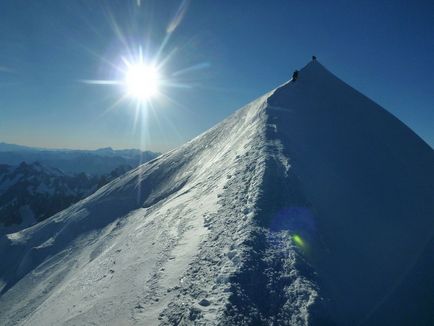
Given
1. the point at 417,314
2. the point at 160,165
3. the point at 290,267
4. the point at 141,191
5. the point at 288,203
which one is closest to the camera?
the point at 290,267

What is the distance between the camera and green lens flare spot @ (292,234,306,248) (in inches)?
463

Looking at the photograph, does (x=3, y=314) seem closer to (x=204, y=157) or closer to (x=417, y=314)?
(x=204, y=157)

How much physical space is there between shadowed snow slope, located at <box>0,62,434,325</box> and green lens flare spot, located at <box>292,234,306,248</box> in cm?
7

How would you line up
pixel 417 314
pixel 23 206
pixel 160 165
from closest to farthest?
pixel 417 314 → pixel 160 165 → pixel 23 206

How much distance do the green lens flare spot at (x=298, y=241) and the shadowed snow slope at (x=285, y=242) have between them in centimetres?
7

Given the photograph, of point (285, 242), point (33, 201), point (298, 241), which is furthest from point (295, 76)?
point (33, 201)

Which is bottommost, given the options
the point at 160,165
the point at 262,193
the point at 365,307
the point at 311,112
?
the point at 365,307

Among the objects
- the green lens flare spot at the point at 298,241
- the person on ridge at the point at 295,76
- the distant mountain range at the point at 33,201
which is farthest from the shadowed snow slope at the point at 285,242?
the distant mountain range at the point at 33,201

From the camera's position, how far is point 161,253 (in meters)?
14.8

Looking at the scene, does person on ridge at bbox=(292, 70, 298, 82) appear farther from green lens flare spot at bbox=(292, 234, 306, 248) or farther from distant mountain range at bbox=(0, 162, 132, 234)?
distant mountain range at bbox=(0, 162, 132, 234)

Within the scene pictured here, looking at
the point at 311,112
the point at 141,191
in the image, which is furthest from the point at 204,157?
the point at 311,112

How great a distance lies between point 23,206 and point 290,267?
166m

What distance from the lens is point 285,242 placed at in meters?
11.6

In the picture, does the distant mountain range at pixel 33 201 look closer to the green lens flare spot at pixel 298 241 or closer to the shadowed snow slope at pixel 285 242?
the shadowed snow slope at pixel 285 242
